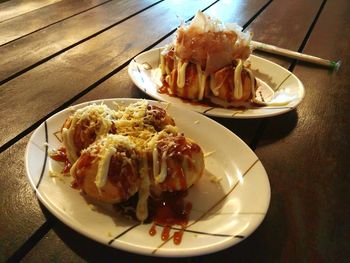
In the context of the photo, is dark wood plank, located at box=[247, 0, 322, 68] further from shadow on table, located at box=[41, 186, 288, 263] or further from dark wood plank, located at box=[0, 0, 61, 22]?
dark wood plank, located at box=[0, 0, 61, 22]

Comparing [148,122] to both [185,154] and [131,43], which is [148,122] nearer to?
[185,154]

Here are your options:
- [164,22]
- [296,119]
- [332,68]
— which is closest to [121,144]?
[296,119]

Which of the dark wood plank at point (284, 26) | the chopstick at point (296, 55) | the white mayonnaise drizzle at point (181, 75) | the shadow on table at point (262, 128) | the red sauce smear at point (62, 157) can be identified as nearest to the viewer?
the red sauce smear at point (62, 157)

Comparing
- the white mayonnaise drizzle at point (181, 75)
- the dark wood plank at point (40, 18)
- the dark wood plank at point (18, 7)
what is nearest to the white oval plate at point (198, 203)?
the white mayonnaise drizzle at point (181, 75)

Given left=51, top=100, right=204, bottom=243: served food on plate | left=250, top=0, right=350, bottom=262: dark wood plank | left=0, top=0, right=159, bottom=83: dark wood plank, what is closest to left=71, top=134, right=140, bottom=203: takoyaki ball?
left=51, top=100, right=204, bottom=243: served food on plate

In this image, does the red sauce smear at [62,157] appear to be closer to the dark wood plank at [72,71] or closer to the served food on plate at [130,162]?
the served food on plate at [130,162]

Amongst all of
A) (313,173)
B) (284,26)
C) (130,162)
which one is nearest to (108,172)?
(130,162)
